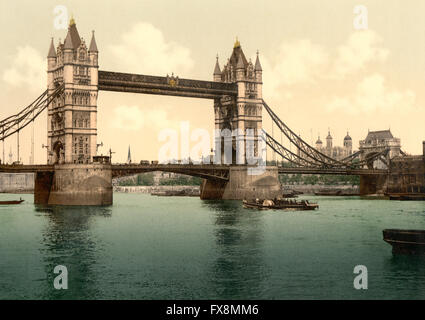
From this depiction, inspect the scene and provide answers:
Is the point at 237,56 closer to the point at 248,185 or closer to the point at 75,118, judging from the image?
the point at 248,185

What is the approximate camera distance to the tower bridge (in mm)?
93875

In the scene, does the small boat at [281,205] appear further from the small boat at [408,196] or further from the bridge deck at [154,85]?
the small boat at [408,196]

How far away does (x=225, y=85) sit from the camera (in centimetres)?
11819

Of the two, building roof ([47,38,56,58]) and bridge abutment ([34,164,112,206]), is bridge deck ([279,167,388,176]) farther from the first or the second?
building roof ([47,38,56,58])

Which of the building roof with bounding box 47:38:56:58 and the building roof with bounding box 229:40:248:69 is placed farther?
the building roof with bounding box 229:40:248:69

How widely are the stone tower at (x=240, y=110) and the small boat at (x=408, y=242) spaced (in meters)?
74.1

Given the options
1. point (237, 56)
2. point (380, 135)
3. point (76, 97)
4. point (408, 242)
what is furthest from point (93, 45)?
point (380, 135)

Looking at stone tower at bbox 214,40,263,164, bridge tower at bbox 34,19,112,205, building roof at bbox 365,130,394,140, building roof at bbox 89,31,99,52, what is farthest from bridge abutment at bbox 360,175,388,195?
building roof at bbox 89,31,99,52

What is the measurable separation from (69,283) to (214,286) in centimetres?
798

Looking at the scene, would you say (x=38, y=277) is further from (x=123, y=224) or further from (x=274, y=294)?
(x=123, y=224)

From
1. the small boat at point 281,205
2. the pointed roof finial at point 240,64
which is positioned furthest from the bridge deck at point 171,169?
the pointed roof finial at point 240,64

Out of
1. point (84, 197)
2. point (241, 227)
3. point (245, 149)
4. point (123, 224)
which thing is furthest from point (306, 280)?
point (245, 149)

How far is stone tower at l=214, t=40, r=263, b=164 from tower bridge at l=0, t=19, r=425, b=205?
0.56 feet

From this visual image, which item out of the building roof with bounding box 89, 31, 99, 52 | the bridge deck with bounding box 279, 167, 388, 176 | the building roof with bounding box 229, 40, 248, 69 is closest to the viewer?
the building roof with bounding box 89, 31, 99, 52
